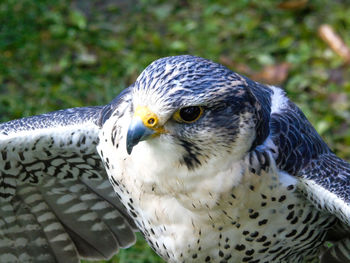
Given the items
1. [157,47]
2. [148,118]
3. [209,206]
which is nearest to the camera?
[148,118]

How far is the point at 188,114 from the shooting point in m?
2.91

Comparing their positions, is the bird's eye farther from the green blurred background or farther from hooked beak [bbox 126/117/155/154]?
the green blurred background

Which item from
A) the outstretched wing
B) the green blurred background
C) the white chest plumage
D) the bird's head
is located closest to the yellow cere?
the bird's head

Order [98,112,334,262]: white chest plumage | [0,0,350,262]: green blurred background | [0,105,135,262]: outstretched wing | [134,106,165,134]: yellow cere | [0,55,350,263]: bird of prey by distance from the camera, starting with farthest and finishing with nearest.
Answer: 1. [0,0,350,262]: green blurred background
2. [0,105,135,262]: outstretched wing
3. [98,112,334,262]: white chest plumage
4. [0,55,350,263]: bird of prey
5. [134,106,165,134]: yellow cere

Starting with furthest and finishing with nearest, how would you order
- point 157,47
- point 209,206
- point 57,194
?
point 157,47 < point 57,194 < point 209,206

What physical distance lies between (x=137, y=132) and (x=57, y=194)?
1.57 metres

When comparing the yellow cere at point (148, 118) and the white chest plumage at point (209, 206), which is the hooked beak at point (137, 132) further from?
the white chest plumage at point (209, 206)

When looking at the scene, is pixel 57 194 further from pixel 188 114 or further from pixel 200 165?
pixel 188 114

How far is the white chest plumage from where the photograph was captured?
3.17m

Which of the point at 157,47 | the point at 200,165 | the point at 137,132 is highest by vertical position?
the point at 137,132

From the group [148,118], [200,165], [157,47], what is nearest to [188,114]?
[148,118]

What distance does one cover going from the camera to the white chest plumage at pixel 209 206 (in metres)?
3.17

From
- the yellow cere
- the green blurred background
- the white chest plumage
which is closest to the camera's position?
the yellow cere

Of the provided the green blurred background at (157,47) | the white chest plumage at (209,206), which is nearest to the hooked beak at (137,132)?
the white chest plumage at (209,206)
